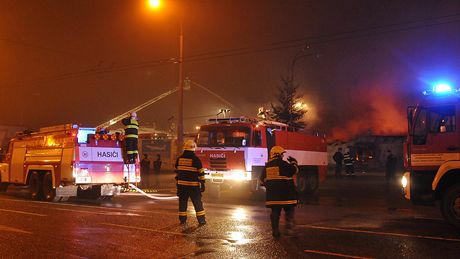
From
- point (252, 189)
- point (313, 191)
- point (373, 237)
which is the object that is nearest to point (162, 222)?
point (373, 237)

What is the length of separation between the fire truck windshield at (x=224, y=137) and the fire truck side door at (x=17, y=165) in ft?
20.3

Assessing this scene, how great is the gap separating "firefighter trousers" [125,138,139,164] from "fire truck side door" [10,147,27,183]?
13.9 ft

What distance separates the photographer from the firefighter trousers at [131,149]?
1492 cm

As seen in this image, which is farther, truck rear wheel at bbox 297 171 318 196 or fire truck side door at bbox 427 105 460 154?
truck rear wheel at bbox 297 171 318 196

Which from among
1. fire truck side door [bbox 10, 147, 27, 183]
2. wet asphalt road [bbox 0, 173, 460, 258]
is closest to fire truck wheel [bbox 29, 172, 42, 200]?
fire truck side door [bbox 10, 147, 27, 183]

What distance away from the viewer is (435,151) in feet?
32.7

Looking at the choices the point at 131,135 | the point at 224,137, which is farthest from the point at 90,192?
the point at 224,137

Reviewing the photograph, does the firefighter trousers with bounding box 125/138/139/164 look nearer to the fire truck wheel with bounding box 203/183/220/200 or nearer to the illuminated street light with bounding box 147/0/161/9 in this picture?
the fire truck wheel with bounding box 203/183/220/200

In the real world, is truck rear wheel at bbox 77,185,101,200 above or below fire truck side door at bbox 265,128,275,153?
below

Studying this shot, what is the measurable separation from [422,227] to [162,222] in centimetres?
524

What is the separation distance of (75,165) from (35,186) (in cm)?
254

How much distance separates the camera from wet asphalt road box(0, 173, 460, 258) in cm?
709

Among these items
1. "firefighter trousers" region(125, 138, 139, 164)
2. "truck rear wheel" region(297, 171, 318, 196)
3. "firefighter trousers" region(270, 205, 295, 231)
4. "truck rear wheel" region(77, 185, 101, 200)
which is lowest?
"firefighter trousers" region(270, 205, 295, 231)

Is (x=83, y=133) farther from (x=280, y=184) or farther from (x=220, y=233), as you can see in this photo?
(x=280, y=184)
